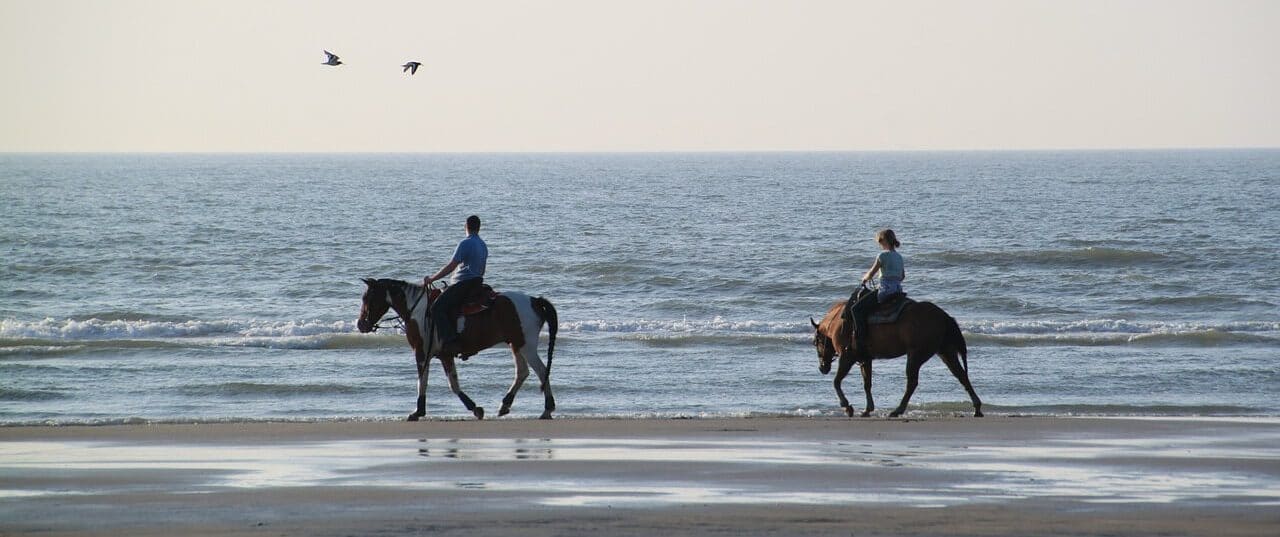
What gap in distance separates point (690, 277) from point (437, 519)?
3252 cm

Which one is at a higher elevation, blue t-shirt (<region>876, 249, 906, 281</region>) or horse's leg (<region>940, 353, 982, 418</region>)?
blue t-shirt (<region>876, 249, 906, 281</region>)

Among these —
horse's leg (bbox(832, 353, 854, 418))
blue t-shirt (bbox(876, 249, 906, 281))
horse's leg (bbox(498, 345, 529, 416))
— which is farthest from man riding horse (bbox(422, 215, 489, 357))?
blue t-shirt (bbox(876, 249, 906, 281))

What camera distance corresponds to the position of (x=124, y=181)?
12056 centimetres

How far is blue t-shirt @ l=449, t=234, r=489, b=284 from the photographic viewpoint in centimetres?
1611

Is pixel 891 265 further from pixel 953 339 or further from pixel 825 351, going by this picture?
pixel 825 351

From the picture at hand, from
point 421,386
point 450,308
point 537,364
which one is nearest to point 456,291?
point 450,308

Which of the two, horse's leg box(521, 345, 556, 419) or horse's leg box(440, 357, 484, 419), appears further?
horse's leg box(521, 345, 556, 419)

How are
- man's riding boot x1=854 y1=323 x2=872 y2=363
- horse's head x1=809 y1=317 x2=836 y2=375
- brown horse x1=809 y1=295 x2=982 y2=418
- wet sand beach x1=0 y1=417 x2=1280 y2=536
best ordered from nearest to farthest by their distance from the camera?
wet sand beach x1=0 y1=417 x2=1280 y2=536 < brown horse x1=809 y1=295 x2=982 y2=418 < man's riding boot x1=854 y1=323 x2=872 y2=363 < horse's head x1=809 y1=317 x2=836 y2=375

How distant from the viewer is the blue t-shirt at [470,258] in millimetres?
16109

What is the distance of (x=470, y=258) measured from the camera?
16219mm

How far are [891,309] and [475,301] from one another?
441 centimetres

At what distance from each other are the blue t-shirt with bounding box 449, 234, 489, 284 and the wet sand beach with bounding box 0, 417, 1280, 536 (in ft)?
5.15

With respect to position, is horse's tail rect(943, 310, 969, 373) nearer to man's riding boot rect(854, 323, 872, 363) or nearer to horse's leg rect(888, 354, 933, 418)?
horse's leg rect(888, 354, 933, 418)

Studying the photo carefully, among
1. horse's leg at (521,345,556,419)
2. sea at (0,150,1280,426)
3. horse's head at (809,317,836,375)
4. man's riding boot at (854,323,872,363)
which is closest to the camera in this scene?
man's riding boot at (854,323,872,363)
